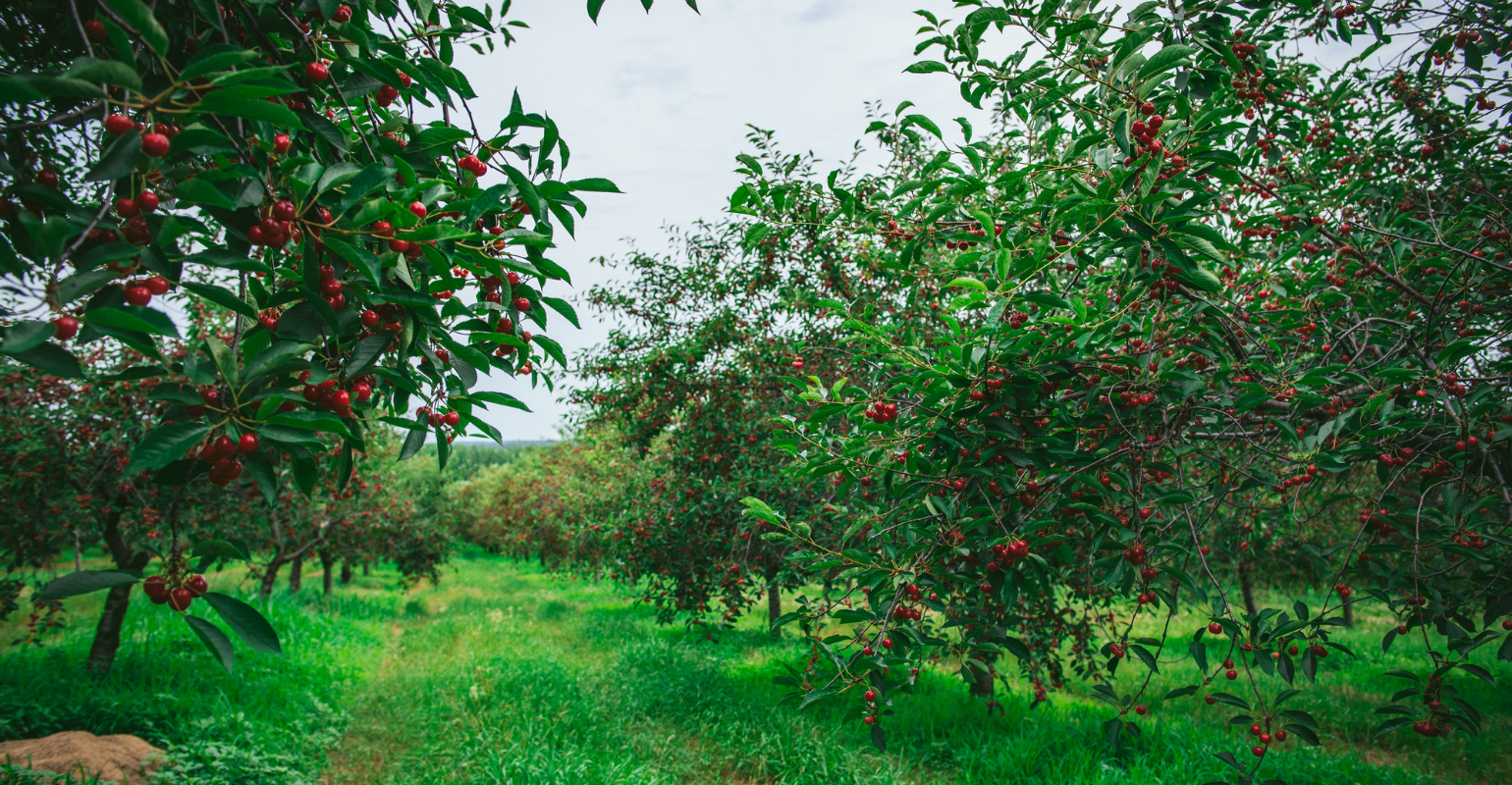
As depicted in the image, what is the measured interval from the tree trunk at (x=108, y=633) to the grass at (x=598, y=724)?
153mm

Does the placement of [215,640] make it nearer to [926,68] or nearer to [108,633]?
[926,68]

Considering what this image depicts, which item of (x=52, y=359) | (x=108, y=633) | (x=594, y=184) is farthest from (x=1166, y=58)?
(x=108, y=633)

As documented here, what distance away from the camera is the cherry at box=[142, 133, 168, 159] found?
107 cm

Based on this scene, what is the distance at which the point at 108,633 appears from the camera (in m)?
5.90

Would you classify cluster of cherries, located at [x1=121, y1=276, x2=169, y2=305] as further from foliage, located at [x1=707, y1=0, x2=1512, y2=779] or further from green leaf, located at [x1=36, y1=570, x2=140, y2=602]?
foliage, located at [x1=707, y1=0, x2=1512, y2=779]

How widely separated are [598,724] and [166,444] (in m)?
5.79

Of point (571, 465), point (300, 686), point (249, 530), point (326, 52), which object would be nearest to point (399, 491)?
point (571, 465)

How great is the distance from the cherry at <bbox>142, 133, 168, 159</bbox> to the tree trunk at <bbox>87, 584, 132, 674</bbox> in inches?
280

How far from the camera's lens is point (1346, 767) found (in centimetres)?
509

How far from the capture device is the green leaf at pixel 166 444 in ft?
3.52

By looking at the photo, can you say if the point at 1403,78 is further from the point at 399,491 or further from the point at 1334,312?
the point at 399,491

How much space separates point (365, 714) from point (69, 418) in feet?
13.1

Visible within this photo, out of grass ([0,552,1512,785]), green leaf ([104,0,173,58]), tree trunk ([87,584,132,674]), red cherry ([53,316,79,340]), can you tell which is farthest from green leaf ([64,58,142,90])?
tree trunk ([87,584,132,674])

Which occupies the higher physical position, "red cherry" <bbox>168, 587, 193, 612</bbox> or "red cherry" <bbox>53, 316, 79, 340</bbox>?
"red cherry" <bbox>53, 316, 79, 340</bbox>
